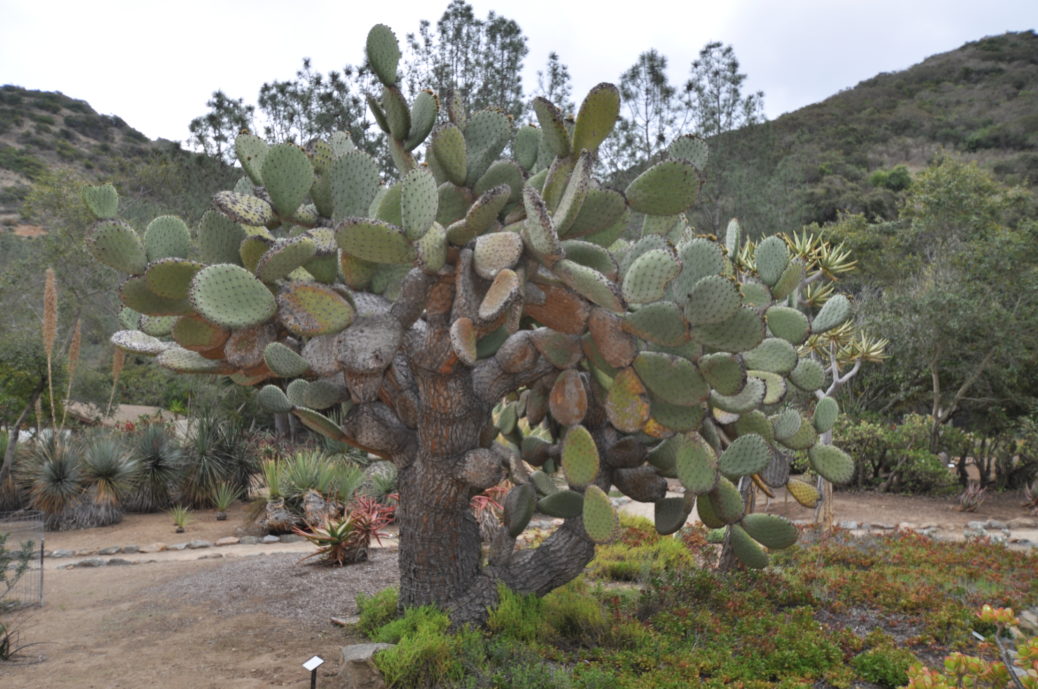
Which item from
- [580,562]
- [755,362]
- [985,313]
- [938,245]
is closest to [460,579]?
[580,562]

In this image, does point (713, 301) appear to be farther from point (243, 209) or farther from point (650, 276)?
point (243, 209)

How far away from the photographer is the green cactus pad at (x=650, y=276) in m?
3.13

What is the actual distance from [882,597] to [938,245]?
1236cm

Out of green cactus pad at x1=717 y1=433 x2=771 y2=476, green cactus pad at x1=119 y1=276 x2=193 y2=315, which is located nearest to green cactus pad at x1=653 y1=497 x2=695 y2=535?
green cactus pad at x1=717 y1=433 x2=771 y2=476

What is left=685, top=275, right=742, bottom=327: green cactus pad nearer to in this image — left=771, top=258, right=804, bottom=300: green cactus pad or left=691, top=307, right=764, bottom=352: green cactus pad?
left=691, top=307, right=764, bottom=352: green cactus pad

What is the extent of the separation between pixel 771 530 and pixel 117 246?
13.2ft

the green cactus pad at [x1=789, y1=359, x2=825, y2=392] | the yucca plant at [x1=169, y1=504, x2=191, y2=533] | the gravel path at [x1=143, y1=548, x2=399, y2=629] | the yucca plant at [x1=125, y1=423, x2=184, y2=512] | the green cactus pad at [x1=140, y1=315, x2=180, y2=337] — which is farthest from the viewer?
the yucca plant at [x1=125, y1=423, x2=184, y2=512]

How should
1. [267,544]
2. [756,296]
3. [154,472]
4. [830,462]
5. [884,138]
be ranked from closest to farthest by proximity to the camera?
1. [756,296]
2. [830,462]
3. [267,544]
4. [154,472]
5. [884,138]

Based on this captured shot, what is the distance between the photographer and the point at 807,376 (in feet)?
16.1

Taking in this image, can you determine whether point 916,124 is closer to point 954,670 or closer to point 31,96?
point 954,670

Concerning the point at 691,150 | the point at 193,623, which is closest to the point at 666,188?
the point at 691,150

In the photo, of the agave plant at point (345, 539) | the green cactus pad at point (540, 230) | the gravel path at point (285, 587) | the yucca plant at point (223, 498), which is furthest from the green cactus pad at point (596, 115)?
the yucca plant at point (223, 498)

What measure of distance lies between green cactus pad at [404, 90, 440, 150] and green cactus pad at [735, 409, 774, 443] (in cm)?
255

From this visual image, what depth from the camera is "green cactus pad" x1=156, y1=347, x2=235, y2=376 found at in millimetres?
4000
